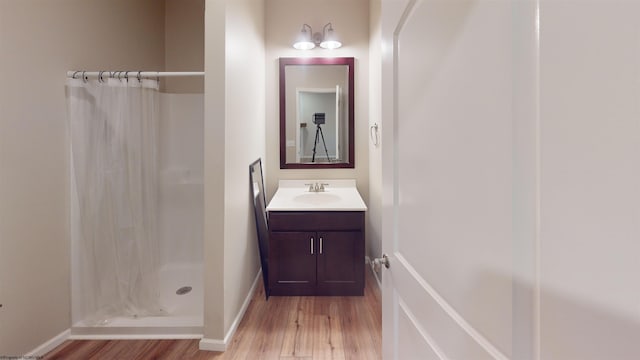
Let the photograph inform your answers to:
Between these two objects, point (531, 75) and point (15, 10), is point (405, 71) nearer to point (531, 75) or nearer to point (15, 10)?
point (531, 75)

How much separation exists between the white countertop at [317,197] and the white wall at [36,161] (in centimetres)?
136

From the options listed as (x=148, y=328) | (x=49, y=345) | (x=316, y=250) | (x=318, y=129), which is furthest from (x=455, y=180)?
(x=318, y=129)

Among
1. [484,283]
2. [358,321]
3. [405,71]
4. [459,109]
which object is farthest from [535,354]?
[358,321]

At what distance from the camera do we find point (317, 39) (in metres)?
2.90

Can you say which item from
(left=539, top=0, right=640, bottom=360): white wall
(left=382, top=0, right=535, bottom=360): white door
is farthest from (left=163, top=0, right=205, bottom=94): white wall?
(left=539, top=0, right=640, bottom=360): white wall

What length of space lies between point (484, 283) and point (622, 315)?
8.2 inches

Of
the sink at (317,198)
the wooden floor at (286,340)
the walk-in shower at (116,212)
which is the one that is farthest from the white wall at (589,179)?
the sink at (317,198)

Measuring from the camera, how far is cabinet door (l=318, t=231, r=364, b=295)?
2.34m

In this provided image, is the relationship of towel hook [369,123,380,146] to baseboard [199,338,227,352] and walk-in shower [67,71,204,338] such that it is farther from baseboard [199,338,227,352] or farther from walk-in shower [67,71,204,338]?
baseboard [199,338,227,352]

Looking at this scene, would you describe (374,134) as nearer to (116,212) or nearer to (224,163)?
(224,163)

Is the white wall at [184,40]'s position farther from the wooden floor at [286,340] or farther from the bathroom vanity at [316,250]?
the wooden floor at [286,340]

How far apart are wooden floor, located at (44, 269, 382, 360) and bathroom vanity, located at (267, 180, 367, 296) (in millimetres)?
133

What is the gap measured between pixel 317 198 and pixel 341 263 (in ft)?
2.25

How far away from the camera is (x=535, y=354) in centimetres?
38
